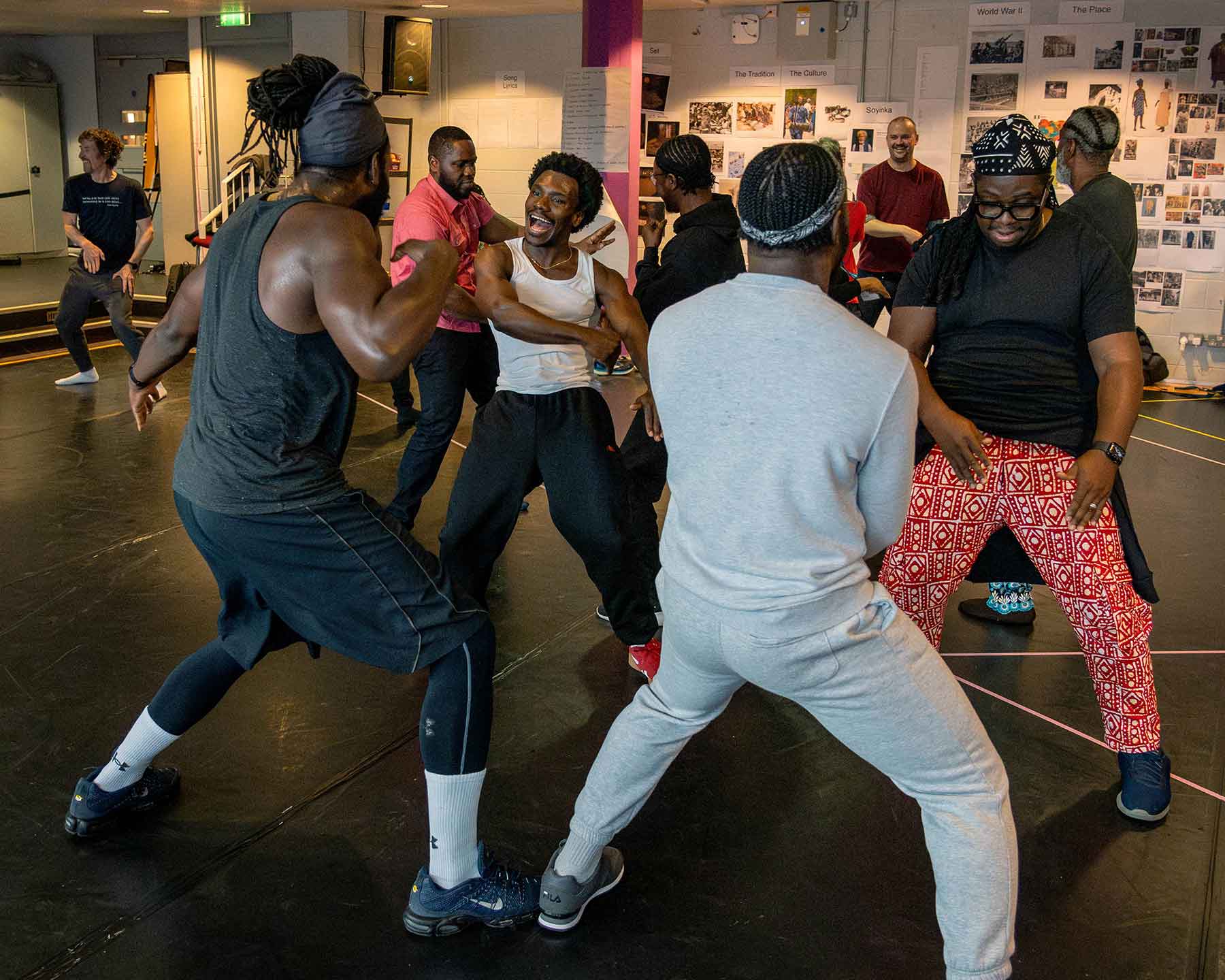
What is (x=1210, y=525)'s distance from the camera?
16.8 ft

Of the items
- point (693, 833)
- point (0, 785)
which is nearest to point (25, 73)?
point (0, 785)

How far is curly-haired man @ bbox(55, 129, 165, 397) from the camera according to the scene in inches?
293

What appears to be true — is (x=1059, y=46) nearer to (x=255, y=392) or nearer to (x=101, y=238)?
(x=101, y=238)

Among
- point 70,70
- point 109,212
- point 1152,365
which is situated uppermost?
point 70,70

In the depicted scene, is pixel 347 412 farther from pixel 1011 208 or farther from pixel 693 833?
pixel 1011 208

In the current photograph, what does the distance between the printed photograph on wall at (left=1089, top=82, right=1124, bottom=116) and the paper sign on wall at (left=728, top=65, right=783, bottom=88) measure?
89.5 inches

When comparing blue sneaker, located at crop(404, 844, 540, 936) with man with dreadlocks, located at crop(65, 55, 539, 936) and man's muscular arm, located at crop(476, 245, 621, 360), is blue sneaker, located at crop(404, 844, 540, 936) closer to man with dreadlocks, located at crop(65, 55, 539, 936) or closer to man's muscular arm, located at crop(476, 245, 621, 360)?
man with dreadlocks, located at crop(65, 55, 539, 936)

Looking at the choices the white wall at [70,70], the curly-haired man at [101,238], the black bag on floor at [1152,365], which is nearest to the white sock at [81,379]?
the curly-haired man at [101,238]

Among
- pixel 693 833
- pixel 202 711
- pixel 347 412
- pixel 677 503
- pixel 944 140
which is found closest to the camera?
pixel 677 503

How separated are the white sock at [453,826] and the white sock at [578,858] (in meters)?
0.17

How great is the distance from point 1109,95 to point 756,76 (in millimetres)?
2581

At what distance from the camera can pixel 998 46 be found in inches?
338

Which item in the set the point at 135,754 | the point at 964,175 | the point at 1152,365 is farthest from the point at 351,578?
the point at 964,175

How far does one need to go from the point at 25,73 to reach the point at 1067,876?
14.9 meters
